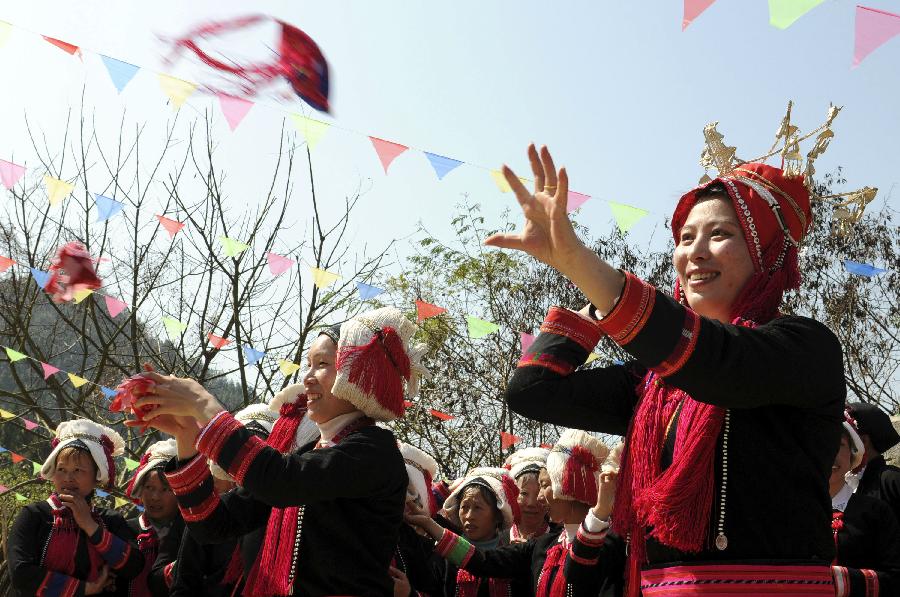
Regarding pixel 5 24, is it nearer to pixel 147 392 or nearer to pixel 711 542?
pixel 147 392

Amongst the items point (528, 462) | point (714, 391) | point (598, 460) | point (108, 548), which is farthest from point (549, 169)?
point (528, 462)

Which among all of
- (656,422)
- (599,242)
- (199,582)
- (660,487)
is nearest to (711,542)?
(660,487)

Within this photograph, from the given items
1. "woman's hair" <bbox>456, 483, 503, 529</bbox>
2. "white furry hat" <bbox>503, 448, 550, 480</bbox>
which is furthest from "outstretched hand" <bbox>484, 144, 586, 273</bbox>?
"white furry hat" <bbox>503, 448, 550, 480</bbox>

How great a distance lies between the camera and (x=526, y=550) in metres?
5.30

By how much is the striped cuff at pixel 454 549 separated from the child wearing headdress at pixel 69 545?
2089 millimetres

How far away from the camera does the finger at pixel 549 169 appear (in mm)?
2094

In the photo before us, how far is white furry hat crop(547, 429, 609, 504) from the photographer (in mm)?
4961

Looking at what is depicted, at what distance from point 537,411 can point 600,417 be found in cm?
18

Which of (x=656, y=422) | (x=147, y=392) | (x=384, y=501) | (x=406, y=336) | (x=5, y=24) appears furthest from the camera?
(x=5, y=24)

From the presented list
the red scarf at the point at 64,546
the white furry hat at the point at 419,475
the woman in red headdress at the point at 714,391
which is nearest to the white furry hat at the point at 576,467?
the white furry hat at the point at 419,475

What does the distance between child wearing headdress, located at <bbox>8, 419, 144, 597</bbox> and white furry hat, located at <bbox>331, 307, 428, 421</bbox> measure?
3.00 metres

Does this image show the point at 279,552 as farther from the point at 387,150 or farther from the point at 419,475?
the point at 387,150

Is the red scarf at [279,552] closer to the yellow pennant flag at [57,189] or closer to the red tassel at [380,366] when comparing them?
the red tassel at [380,366]

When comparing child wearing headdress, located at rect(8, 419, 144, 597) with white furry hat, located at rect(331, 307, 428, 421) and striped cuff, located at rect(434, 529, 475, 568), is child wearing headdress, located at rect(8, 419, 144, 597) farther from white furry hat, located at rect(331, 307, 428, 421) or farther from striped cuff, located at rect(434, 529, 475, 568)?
white furry hat, located at rect(331, 307, 428, 421)
